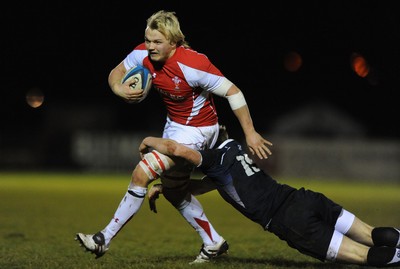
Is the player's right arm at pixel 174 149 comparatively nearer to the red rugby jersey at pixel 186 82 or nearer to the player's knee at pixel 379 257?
the red rugby jersey at pixel 186 82

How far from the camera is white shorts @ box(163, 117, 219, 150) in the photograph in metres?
6.95

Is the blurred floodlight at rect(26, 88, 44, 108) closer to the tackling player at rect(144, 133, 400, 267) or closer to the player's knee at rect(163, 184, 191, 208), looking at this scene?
the player's knee at rect(163, 184, 191, 208)

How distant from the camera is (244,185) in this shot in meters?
6.17

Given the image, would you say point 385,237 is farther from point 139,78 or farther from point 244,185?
point 139,78

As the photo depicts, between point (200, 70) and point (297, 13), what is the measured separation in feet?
78.8

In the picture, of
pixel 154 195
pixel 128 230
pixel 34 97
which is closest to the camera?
pixel 154 195

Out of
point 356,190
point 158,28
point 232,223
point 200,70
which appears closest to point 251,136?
point 200,70

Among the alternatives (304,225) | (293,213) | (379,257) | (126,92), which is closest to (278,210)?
(293,213)

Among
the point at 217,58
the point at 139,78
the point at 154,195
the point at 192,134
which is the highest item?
the point at 217,58

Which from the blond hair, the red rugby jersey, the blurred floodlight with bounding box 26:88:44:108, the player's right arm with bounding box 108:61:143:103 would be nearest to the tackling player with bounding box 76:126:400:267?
the player's right arm with bounding box 108:61:143:103

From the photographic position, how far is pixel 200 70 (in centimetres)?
666

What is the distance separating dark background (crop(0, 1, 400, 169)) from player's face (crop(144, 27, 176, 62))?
2059cm

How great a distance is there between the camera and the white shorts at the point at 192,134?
6.95 metres

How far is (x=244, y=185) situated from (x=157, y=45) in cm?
145
